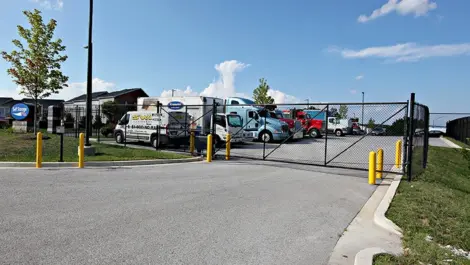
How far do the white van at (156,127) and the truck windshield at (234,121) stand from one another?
2559 millimetres

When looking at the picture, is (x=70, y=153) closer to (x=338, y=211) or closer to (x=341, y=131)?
(x=338, y=211)

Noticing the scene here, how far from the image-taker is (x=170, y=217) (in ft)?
18.8

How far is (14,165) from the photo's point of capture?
10.9 m

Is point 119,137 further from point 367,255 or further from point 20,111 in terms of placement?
point 367,255

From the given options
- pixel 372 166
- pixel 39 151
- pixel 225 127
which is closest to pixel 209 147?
pixel 225 127

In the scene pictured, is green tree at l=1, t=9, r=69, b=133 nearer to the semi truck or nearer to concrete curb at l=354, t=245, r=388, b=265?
the semi truck

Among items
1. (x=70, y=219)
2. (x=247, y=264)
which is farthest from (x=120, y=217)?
(x=247, y=264)

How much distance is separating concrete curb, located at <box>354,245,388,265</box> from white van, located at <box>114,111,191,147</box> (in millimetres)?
13387

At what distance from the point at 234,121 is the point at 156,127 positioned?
5.04m

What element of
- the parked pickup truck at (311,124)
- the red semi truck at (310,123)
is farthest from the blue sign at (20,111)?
the parked pickup truck at (311,124)

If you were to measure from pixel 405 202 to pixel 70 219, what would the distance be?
6.37 meters

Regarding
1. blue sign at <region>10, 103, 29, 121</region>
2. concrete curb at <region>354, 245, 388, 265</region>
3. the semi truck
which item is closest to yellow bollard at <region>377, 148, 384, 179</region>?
concrete curb at <region>354, 245, 388, 265</region>

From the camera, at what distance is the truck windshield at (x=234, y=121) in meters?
20.0

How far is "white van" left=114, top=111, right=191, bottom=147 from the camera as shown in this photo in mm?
17219
